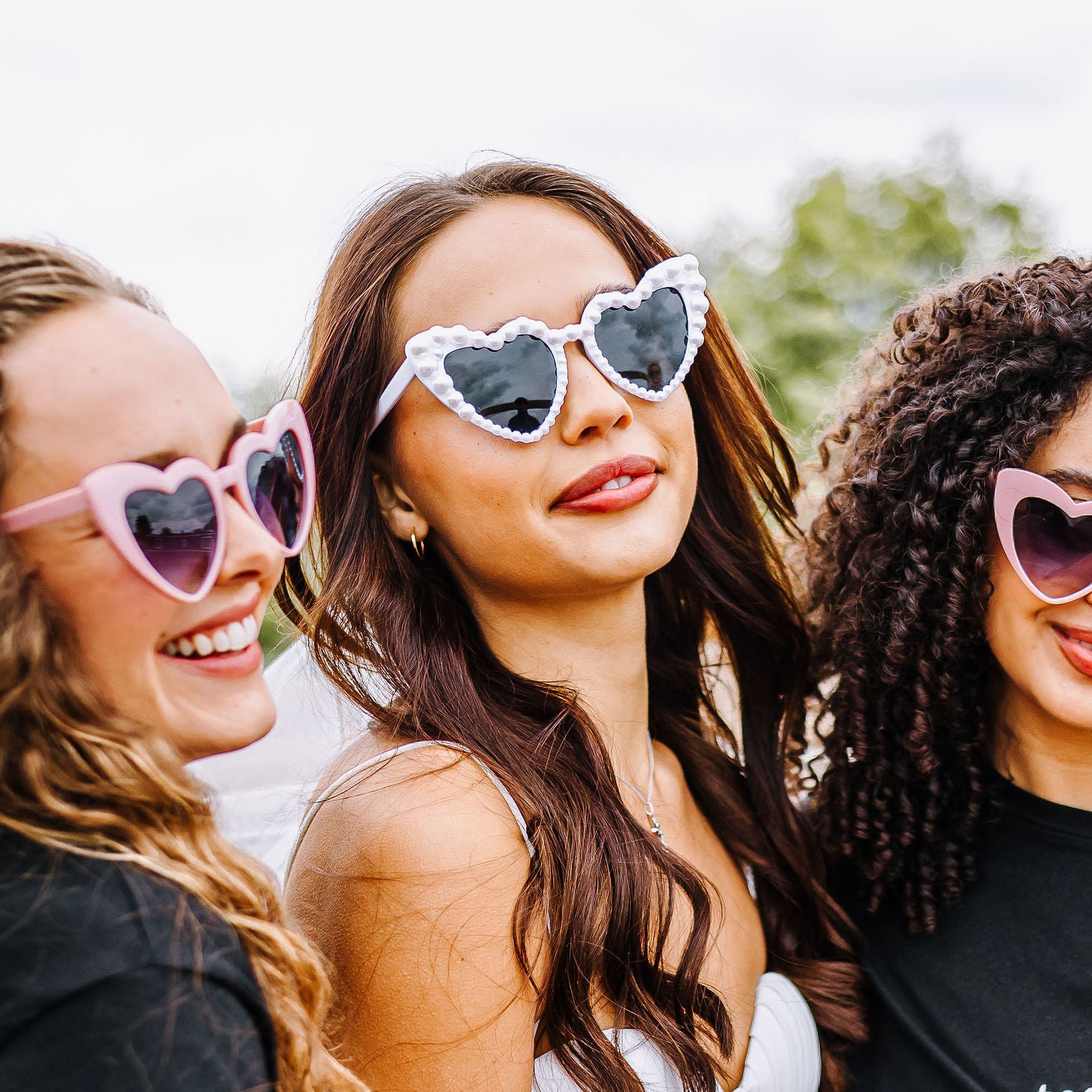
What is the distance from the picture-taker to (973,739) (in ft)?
8.02

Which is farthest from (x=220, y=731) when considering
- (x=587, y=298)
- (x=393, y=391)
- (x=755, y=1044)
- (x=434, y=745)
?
(x=755, y=1044)

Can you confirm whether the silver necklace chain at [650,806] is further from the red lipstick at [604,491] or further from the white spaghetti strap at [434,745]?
the red lipstick at [604,491]

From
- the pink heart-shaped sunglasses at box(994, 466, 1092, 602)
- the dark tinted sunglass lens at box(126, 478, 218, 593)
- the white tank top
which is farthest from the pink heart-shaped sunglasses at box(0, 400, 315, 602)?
the pink heart-shaped sunglasses at box(994, 466, 1092, 602)

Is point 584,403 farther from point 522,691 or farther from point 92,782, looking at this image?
point 92,782

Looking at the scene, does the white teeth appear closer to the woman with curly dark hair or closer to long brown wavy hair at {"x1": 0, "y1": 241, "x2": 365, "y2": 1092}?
the woman with curly dark hair

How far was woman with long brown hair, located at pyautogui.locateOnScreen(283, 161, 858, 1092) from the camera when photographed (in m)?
1.90

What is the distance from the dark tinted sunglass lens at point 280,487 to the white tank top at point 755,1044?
1.77ft

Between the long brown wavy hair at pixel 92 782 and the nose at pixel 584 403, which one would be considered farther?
the nose at pixel 584 403

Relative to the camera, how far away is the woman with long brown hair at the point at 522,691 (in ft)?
6.24

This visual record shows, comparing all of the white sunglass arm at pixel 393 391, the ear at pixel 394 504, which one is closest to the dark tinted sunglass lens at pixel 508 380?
the white sunglass arm at pixel 393 391

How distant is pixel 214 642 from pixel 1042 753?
67.7 inches

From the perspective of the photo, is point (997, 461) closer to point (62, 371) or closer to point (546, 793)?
point (546, 793)

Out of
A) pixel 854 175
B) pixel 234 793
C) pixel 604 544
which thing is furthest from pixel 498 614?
pixel 854 175

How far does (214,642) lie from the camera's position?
4.91 ft
